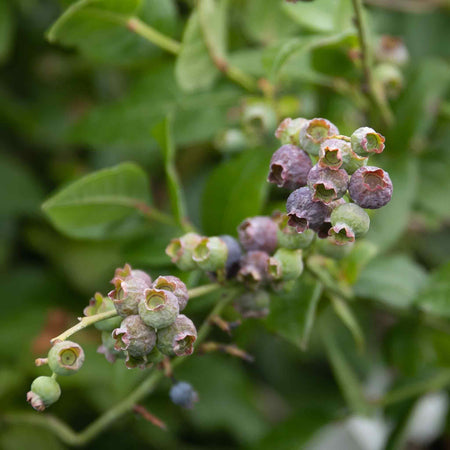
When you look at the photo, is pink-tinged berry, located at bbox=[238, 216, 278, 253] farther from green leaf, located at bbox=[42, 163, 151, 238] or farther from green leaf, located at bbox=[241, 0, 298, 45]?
green leaf, located at bbox=[241, 0, 298, 45]

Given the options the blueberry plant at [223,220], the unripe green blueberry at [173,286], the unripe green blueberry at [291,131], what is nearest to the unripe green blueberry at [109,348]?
the blueberry plant at [223,220]

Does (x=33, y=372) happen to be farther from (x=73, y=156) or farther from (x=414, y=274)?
(x=414, y=274)

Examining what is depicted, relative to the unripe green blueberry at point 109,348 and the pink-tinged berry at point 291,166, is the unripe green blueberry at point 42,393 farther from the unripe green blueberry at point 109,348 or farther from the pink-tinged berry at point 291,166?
the pink-tinged berry at point 291,166

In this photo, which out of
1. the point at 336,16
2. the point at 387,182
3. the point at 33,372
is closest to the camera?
the point at 387,182

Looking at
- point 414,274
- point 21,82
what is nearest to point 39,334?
point 21,82

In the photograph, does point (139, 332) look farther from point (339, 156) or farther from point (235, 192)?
point (235, 192)

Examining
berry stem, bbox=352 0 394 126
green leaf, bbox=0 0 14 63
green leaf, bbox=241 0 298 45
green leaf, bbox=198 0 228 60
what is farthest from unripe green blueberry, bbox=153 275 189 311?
green leaf, bbox=0 0 14 63

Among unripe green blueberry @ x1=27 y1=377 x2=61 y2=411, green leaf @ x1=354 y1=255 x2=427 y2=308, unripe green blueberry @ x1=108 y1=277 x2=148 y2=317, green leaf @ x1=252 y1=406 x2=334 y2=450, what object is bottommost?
green leaf @ x1=252 y1=406 x2=334 y2=450
